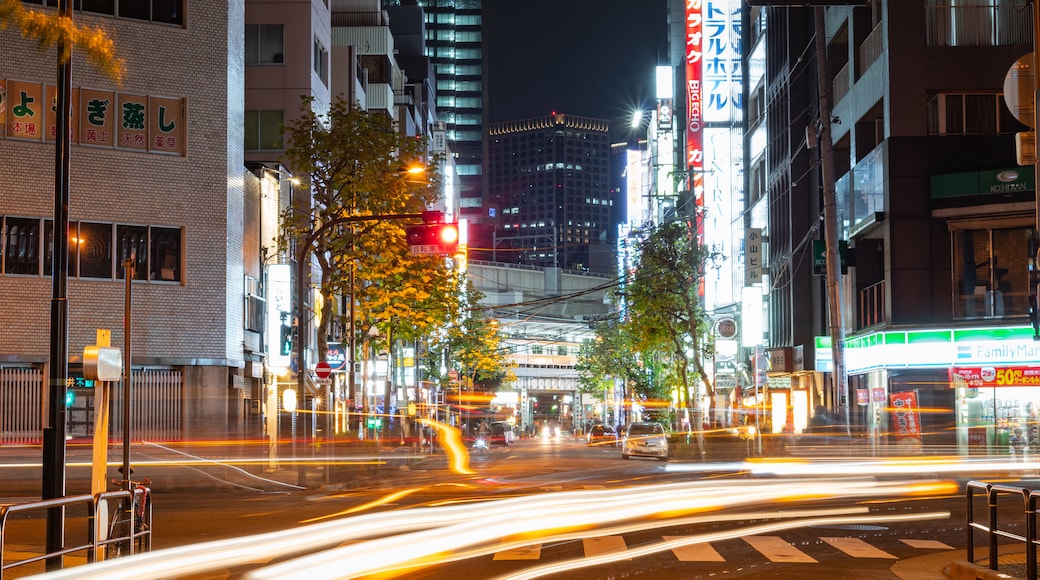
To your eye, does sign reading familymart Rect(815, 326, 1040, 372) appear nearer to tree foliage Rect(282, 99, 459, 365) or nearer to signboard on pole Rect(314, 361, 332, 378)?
tree foliage Rect(282, 99, 459, 365)

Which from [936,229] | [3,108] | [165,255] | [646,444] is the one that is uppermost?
[3,108]

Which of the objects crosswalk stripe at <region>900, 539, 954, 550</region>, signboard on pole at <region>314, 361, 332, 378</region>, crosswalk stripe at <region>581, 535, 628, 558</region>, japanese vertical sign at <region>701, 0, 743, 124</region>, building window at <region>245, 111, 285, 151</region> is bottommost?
crosswalk stripe at <region>900, 539, 954, 550</region>

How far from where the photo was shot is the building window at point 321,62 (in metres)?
56.6

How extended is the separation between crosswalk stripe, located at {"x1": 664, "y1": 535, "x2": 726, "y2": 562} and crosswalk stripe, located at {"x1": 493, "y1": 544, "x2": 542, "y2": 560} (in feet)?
6.05

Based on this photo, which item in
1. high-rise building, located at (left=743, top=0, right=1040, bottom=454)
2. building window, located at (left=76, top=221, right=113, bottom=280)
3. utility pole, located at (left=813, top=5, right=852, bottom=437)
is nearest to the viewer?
utility pole, located at (left=813, top=5, right=852, bottom=437)

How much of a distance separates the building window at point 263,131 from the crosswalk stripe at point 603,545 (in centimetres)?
3777

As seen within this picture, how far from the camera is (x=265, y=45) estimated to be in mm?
54812

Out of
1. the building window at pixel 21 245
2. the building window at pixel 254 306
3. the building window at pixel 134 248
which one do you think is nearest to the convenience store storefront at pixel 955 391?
the building window at pixel 254 306

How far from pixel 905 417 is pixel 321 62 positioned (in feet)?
106

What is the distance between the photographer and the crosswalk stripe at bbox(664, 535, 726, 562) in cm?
1602

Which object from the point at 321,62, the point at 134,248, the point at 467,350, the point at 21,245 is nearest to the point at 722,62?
the point at 321,62

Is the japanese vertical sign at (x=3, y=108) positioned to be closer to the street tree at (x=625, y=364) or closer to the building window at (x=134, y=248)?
the building window at (x=134, y=248)

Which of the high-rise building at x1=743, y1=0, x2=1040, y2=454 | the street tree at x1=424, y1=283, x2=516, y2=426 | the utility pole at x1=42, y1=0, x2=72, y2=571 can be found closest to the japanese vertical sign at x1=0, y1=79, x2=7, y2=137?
the utility pole at x1=42, y1=0, x2=72, y2=571

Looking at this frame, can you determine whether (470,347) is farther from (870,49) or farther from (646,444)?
(870,49)
